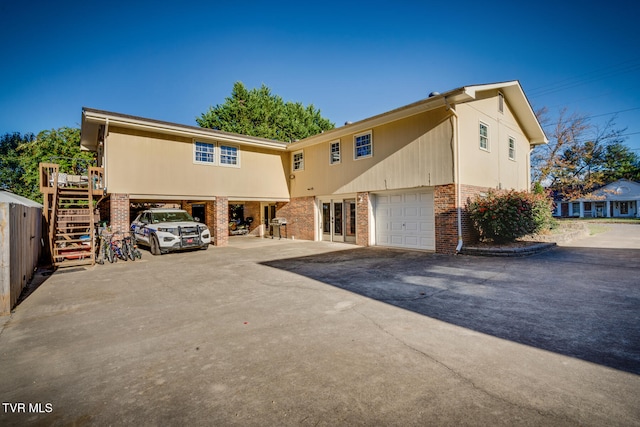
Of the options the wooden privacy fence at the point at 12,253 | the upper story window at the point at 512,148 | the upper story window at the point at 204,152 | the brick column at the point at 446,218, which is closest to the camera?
the wooden privacy fence at the point at 12,253

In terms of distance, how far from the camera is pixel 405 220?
1269 centimetres

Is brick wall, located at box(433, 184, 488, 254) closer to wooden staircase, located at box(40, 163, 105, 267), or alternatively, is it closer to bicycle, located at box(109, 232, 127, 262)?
bicycle, located at box(109, 232, 127, 262)

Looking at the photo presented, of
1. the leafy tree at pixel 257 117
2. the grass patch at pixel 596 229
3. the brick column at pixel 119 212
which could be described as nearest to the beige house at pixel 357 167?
the brick column at pixel 119 212

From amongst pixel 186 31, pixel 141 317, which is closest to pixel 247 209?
pixel 186 31

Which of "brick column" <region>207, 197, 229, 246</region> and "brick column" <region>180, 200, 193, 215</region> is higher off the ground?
"brick column" <region>180, 200, 193, 215</region>

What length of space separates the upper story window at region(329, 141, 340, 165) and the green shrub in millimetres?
6865

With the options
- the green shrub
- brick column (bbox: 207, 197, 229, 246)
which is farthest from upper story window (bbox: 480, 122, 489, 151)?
brick column (bbox: 207, 197, 229, 246)

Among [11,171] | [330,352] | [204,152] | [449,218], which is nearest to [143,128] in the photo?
[204,152]

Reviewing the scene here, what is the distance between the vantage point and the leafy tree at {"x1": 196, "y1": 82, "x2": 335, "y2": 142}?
3078 cm

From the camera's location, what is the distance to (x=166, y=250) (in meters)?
12.1

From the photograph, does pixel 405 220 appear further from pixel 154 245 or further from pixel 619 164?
pixel 619 164

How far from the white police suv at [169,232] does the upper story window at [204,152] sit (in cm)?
296

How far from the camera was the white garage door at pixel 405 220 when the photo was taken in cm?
1179

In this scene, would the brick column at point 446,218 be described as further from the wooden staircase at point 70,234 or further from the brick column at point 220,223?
the wooden staircase at point 70,234
